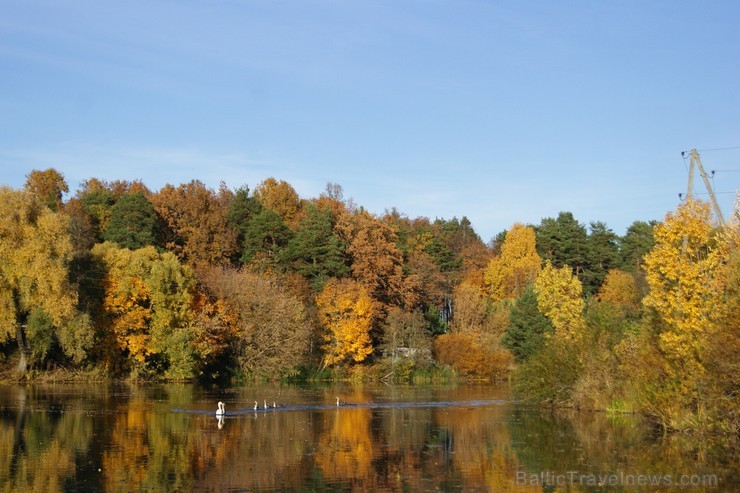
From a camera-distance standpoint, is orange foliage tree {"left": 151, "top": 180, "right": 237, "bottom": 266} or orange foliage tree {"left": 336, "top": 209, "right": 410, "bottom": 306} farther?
orange foliage tree {"left": 151, "top": 180, "right": 237, "bottom": 266}

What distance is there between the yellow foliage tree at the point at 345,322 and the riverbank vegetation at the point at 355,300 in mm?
181

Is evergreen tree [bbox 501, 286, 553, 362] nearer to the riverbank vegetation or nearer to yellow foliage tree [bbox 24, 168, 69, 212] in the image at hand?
the riverbank vegetation

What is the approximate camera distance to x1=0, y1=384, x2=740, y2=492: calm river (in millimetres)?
19953

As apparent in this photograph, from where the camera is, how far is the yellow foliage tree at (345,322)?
2889 inches

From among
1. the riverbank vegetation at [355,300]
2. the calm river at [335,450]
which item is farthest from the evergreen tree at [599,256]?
the calm river at [335,450]

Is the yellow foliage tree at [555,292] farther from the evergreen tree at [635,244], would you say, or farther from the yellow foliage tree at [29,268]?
the yellow foliage tree at [29,268]

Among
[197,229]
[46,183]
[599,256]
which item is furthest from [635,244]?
[46,183]

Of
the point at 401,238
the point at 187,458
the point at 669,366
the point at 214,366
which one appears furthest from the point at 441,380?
the point at 187,458

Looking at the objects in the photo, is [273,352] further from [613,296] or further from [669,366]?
[669,366]

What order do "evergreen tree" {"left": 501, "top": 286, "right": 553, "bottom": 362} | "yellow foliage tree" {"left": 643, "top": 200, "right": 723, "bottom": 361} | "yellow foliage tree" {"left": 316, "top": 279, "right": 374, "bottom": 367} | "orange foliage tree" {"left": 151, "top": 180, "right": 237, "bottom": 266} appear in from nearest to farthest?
"yellow foliage tree" {"left": 643, "top": 200, "right": 723, "bottom": 361}
"evergreen tree" {"left": 501, "top": 286, "right": 553, "bottom": 362}
"yellow foliage tree" {"left": 316, "top": 279, "right": 374, "bottom": 367}
"orange foliage tree" {"left": 151, "top": 180, "right": 237, "bottom": 266}

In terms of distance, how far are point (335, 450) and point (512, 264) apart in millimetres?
70418

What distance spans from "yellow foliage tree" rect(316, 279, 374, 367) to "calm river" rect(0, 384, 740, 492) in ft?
97.5

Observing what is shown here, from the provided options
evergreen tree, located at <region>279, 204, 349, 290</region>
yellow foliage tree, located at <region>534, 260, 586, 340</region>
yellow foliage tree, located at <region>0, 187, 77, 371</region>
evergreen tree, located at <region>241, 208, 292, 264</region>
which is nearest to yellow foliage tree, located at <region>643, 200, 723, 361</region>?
yellow foliage tree, located at <region>534, 260, 586, 340</region>

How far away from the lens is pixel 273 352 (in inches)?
2677
